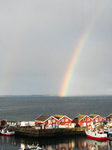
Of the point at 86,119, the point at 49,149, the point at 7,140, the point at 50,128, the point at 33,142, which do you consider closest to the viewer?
the point at 49,149

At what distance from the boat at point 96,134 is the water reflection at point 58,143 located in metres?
1.57

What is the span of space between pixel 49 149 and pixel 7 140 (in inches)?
596

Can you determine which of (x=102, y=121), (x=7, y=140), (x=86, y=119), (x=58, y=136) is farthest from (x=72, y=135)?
(x=7, y=140)

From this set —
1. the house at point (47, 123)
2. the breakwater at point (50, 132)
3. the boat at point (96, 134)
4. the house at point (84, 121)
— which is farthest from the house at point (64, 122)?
the boat at point (96, 134)

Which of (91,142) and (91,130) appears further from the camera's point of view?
(91,130)

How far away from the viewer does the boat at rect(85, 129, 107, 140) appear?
5819 cm

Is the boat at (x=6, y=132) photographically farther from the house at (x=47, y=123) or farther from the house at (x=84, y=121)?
the house at (x=84, y=121)

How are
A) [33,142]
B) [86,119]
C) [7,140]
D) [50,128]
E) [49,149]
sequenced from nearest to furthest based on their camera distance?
[49,149] < [33,142] < [7,140] < [50,128] < [86,119]

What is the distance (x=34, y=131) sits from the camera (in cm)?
6012

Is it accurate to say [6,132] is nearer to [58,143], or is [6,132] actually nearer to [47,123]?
[47,123]

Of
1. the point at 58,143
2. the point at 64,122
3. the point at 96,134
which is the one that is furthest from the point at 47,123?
the point at 96,134

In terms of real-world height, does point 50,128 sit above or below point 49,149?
above

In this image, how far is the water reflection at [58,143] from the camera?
2015 inches

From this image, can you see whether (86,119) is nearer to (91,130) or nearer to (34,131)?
(91,130)
